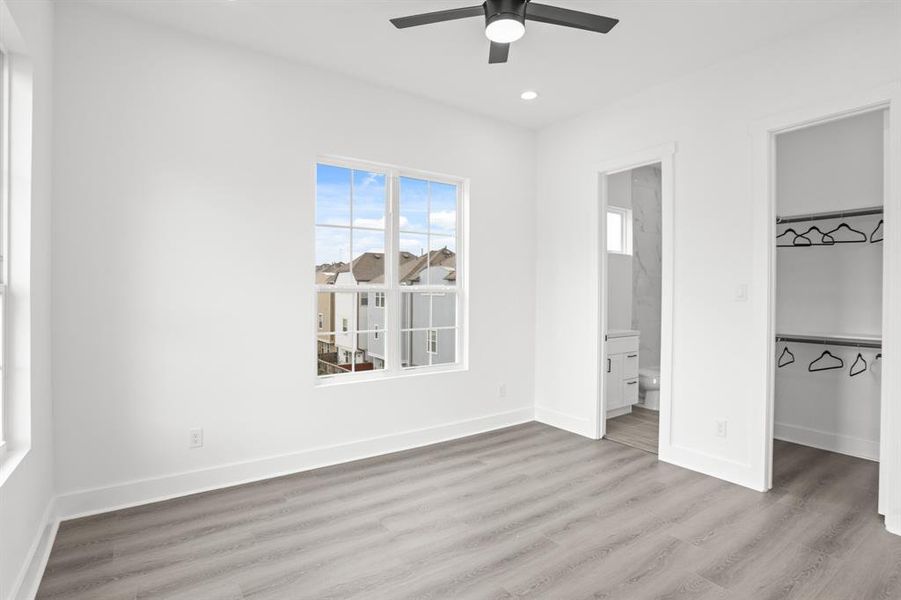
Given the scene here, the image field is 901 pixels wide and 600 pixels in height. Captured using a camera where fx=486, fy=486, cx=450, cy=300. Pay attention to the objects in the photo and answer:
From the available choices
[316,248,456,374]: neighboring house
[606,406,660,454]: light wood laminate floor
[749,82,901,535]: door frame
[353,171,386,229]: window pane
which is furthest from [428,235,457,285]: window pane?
[749,82,901,535]: door frame

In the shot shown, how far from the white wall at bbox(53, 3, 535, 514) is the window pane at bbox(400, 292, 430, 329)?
1.66 feet

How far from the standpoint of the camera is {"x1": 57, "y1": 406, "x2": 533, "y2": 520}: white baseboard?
9.13ft

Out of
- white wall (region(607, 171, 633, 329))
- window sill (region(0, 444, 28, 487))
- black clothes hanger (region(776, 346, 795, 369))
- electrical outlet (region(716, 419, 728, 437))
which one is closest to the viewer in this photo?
window sill (region(0, 444, 28, 487))

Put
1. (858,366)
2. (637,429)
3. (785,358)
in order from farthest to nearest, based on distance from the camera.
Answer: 1. (637,429)
2. (785,358)
3. (858,366)

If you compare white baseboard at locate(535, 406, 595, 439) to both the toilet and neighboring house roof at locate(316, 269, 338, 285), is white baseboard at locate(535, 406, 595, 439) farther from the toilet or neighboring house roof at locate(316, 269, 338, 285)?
neighboring house roof at locate(316, 269, 338, 285)

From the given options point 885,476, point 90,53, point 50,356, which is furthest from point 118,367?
point 885,476

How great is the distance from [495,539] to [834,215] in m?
3.51

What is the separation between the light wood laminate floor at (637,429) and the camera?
4168mm

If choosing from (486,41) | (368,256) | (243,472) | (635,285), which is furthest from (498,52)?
(635,285)

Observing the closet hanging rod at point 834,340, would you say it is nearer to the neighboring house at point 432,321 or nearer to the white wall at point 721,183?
the white wall at point 721,183

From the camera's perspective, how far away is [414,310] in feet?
13.8

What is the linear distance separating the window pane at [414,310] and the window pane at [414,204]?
575 millimetres

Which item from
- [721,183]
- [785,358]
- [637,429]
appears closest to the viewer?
[721,183]

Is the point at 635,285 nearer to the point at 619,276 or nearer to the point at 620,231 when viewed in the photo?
the point at 619,276
